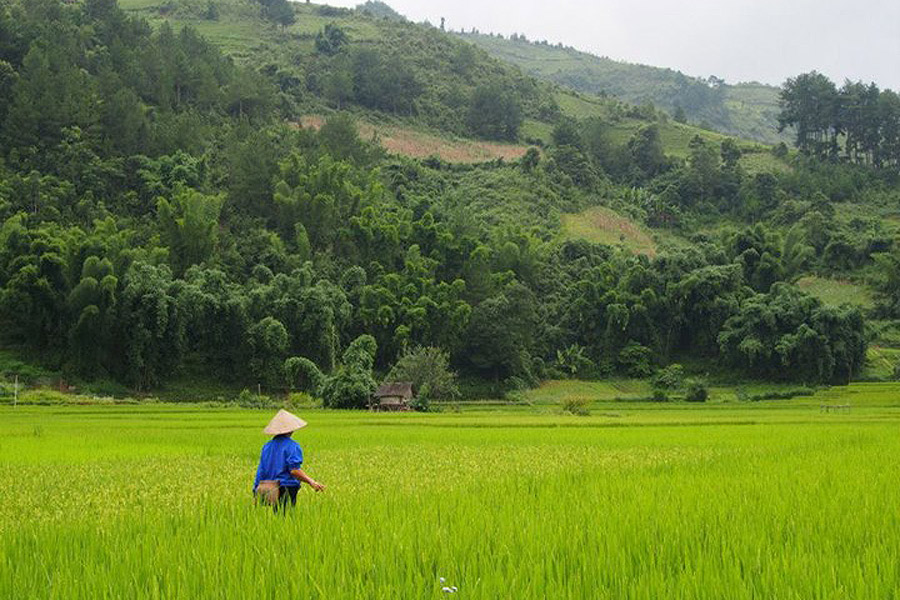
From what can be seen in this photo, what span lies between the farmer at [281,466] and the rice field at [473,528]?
0.27 meters

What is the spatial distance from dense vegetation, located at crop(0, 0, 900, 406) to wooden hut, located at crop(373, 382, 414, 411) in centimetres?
105

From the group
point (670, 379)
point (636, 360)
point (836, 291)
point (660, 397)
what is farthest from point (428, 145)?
point (660, 397)

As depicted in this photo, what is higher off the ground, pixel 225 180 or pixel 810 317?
pixel 225 180

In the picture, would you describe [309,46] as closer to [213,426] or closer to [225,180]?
[225,180]

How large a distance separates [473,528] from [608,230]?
7465 cm

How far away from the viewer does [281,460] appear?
7.30m

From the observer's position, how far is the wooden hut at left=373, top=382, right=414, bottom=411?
4434cm

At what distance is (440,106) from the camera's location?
10294 cm

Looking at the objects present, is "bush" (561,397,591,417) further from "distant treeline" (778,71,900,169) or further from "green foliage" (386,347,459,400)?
"distant treeline" (778,71,900,169)

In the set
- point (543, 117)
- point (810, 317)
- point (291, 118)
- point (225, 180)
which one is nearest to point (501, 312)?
point (810, 317)

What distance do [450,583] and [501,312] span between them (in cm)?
5321

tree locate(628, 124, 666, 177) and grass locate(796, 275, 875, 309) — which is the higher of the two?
tree locate(628, 124, 666, 177)

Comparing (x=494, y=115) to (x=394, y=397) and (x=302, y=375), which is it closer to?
(x=302, y=375)

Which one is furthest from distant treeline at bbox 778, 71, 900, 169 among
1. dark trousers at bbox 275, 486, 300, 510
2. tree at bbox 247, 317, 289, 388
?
dark trousers at bbox 275, 486, 300, 510
